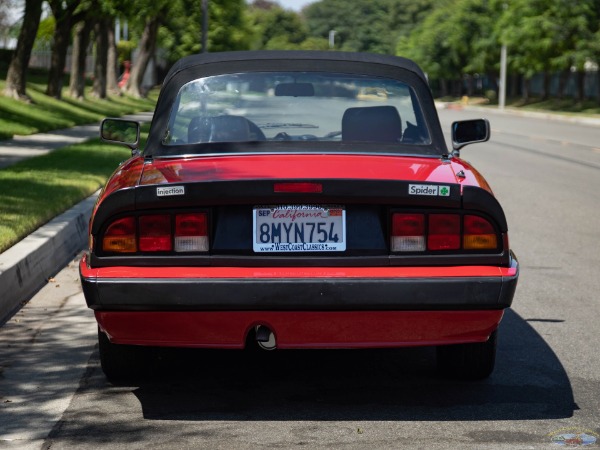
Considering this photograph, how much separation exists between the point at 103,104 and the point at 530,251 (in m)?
31.5

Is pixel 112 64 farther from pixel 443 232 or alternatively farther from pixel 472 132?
pixel 443 232

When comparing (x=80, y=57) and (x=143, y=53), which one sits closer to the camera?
(x=80, y=57)

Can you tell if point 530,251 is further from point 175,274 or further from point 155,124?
point 175,274

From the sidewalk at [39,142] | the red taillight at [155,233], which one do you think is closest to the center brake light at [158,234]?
the red taillight at [155,233]

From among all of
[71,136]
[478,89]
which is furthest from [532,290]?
[478,89]

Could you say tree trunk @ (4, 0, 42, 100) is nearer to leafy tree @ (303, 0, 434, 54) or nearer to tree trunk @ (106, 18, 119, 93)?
tree trunk @ (106, 18, 119, 93)

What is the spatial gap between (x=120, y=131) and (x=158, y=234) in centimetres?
146

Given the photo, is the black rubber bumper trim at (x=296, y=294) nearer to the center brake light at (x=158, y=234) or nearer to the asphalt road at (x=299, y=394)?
the center brake light at (x=158, y=234)

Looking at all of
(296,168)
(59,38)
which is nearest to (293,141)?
(296,168)

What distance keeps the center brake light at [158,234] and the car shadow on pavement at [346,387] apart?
0.72 metres

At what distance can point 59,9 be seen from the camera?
3231cm

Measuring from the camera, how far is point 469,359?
5527 mm

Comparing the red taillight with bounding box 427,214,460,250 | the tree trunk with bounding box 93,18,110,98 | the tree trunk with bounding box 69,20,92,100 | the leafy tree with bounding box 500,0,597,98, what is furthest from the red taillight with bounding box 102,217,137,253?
the leafy tree with bounding box 500,0,597,98

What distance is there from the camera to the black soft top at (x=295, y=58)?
610 cm
